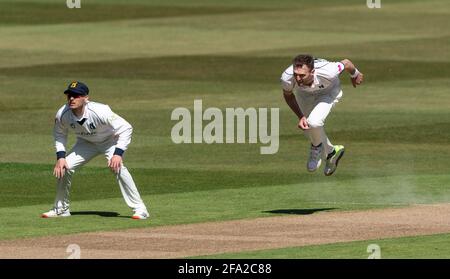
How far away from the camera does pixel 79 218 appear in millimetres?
20000

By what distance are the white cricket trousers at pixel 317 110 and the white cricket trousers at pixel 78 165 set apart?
9.78 ft

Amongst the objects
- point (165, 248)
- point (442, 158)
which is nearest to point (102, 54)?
point (442, 158)

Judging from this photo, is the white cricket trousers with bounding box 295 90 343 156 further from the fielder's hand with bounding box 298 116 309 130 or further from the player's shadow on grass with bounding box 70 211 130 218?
the player's shadow on grass with bounding box 70 211 130 218

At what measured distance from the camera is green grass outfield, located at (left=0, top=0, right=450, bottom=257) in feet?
73.3

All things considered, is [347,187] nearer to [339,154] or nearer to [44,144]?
[339,154]

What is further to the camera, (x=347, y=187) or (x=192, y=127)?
(x=192, y=127)

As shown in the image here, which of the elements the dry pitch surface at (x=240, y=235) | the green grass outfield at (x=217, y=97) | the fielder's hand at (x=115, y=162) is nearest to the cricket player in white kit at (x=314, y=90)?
the green grass outfield at (x=217, y=97)

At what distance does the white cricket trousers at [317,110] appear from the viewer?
69.7 feet

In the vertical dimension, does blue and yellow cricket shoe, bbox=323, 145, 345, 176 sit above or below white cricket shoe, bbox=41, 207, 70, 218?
above

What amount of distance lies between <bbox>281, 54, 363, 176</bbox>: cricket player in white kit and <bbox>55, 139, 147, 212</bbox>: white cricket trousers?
2594mm

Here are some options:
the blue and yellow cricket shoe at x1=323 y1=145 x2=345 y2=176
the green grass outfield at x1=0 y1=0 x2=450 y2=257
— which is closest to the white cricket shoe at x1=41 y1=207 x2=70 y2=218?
the green grass outfield at x1=0 y1=0 x2=450 y2=257

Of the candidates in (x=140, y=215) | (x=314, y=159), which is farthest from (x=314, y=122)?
(x=140, y=215)
